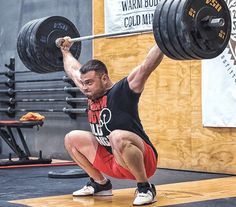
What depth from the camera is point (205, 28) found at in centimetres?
305

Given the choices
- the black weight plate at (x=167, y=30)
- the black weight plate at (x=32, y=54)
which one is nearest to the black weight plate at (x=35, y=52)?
the black weight plate at (x=32, y=54)

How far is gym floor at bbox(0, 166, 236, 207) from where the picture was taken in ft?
10.6

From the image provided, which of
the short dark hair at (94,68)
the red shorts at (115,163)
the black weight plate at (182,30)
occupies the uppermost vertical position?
the black weight plate at (182,30)

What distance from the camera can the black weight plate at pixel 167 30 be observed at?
9.87 feet

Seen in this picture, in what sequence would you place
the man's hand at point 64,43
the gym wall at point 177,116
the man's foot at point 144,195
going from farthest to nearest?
the gym wall at point 177,116
the man's hand at point 64,43
the man's foot at point 144,195

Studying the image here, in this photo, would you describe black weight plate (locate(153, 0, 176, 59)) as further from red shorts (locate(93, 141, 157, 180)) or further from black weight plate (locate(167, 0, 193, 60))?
red shorts (locate(93, 141, 157, 180))

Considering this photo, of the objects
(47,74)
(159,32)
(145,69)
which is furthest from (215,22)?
(47,74)

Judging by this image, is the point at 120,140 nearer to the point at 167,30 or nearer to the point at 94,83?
the point at 94,83

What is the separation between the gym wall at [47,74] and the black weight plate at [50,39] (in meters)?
1.50

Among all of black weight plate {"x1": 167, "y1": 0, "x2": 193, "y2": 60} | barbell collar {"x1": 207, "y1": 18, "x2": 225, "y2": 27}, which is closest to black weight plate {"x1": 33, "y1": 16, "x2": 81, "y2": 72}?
black weight plate {"x1": 167, "y1": 0, "x2": 193, "y2": 60}

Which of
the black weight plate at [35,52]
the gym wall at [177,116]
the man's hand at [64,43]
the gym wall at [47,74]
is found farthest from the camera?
the gym wall at [47,74]

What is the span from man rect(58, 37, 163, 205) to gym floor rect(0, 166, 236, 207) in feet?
0.58

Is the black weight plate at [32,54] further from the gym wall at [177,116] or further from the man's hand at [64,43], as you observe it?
the gym wall at [177,116]

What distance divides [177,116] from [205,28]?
209 centimetres
